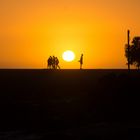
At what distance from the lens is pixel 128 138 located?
2552 centimetres

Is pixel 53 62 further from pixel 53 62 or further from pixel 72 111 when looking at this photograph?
pixel 72 111

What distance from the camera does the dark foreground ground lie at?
2784cm

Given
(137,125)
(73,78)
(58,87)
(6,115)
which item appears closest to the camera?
(137,125)

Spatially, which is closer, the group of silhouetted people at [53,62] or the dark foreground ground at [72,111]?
the dark foreground ground at [72,111]

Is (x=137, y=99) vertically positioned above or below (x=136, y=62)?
below

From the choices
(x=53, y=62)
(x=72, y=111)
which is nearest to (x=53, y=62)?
(x=53, y=62)

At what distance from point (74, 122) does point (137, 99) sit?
8375mm

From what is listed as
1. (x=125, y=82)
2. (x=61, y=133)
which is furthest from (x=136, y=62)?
(x=61, y=133)

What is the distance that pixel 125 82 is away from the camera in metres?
39.5

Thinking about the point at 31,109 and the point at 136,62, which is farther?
the point at 136,62

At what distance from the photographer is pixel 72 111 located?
1464 inches

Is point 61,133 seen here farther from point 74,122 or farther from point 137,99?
point 137,99

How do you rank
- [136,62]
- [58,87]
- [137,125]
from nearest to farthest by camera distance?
[137,125] < [58,87] < [136,62]

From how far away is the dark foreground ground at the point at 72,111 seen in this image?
27844 millimetres
